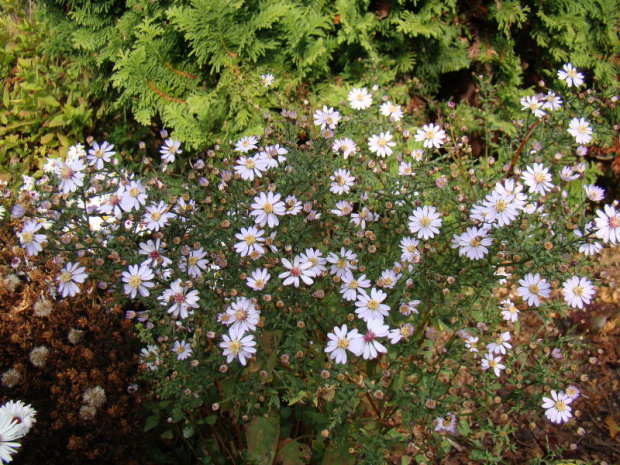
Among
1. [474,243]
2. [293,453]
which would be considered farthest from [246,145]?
[293,453]

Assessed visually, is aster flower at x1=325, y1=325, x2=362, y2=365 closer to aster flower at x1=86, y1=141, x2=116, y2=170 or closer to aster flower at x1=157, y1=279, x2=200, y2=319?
aster flower at x1=157, y1=279, x2=200, y2=319

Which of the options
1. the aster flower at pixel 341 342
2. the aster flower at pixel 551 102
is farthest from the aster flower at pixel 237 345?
the aster flower at pixel 551 102

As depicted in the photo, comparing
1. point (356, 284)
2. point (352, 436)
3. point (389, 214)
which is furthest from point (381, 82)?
point (352, 436)

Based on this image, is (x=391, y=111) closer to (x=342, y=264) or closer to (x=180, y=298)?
(x=342, y=264)

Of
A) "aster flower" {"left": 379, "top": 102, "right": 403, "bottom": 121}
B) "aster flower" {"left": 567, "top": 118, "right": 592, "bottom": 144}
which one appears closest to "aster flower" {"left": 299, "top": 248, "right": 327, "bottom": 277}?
"aster flower" {"left": 379, "top": 102, "right": 403, "bottom": 121}

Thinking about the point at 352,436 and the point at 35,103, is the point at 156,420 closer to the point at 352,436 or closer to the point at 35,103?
the point at 352,436

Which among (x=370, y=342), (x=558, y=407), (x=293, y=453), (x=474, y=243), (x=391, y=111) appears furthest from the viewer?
→ (x=391, y=111)

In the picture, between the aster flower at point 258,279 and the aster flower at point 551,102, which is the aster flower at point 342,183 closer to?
the aster flower at point 258,279
